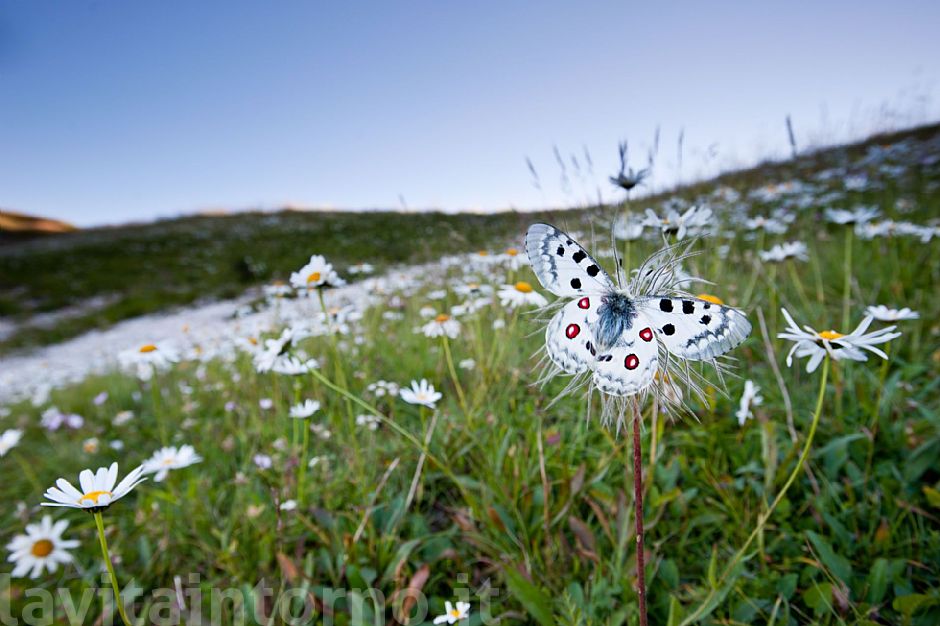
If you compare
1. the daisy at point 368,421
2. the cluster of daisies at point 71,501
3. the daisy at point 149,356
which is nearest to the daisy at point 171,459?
the cluster of daisies at point 71,501

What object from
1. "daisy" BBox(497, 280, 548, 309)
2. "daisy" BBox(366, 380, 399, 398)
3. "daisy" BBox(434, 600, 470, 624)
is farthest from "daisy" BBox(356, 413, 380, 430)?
"daisy" BBox(434, 600, 470, 624)

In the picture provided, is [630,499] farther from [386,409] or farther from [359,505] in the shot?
[386,409]

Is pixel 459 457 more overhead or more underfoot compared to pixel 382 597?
more overhead

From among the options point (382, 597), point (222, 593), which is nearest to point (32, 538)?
point (222, 593)

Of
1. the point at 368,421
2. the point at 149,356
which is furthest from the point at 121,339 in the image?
the point at 368,421

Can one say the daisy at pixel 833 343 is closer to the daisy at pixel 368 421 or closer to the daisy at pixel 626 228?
the daisy at pixel 626 228

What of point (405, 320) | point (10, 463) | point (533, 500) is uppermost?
point (405, 320)

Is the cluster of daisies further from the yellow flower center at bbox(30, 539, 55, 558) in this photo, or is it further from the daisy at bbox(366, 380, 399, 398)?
the daisy at bbox(366, 380, 399, 398)
